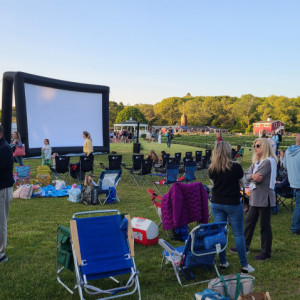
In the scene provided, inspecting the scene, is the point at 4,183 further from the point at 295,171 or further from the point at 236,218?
the point at 295,171

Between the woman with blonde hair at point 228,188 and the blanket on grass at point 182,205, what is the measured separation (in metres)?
0.75

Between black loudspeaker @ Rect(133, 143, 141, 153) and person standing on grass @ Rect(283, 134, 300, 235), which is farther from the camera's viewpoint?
black loudspeaker @ Rect(133, 143, 141, 153)

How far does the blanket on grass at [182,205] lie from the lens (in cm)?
450

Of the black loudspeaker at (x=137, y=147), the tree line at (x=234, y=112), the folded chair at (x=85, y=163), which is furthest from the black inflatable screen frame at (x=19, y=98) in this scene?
the tree line at (x=234, y=112)

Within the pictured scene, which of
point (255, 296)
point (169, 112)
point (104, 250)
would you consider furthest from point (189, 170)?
point (169, 112)

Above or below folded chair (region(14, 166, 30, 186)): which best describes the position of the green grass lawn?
below

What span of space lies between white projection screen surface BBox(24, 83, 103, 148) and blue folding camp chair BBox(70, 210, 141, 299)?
40.4 feet

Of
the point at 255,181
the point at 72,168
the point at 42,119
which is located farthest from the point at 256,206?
the point at 42,119

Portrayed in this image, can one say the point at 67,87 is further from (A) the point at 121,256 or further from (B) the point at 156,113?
(B) the point at 156,113

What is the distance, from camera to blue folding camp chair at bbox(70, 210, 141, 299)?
3.08m

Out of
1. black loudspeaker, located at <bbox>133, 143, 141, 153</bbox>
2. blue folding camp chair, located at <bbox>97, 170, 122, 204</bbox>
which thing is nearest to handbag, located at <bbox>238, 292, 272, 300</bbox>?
blue folding camp chair, located at <bbox>97, 170, 122, 204</bbox>

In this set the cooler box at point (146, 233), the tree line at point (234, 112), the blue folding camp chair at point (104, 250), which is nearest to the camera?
the blue folding camp chair at point (104, 250)

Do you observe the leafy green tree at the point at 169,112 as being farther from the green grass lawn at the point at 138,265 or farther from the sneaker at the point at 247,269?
the sneaker at the point at 247,269

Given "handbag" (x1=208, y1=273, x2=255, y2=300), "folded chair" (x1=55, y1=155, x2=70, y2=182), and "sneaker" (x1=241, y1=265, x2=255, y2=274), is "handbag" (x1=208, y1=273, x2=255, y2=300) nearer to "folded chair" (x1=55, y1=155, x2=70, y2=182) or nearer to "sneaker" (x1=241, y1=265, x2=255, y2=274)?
"sneaker" (x1=241, y1=265, x2=255, y2=274)
